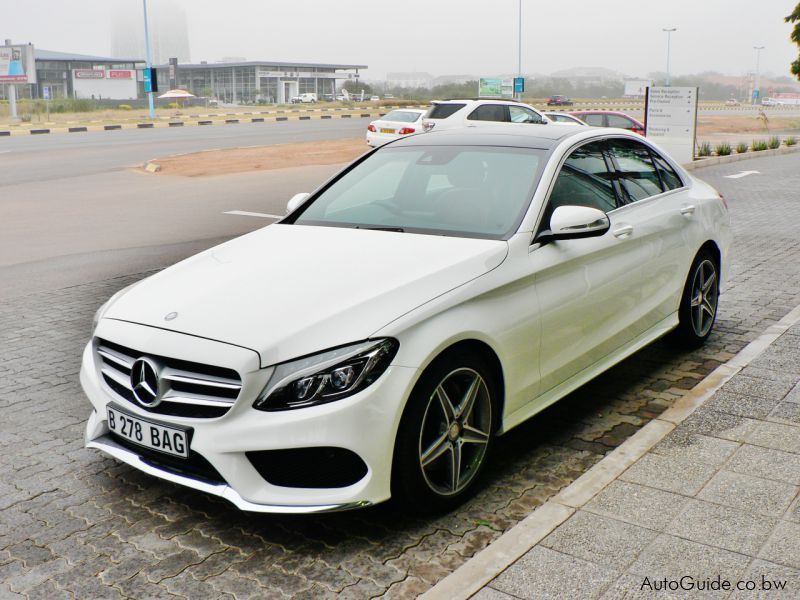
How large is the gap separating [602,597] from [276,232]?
105 inches

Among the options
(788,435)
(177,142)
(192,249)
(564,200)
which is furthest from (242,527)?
(177,142)

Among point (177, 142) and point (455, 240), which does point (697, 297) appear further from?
point (177, 142)

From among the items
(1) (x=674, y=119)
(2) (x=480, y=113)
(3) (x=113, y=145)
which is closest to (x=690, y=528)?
(2) (x=480, y=113)

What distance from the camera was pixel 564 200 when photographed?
4.62m

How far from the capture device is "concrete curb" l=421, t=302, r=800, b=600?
10.3 ft

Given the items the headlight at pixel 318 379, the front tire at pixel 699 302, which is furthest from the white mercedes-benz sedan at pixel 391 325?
the front tire at pixel 699 302

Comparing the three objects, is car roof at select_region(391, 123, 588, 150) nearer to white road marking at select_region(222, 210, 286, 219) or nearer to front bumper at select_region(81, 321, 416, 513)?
front bumper at select_region(81, 321, 416, 513)

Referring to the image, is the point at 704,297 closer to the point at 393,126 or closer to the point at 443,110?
the point at 443,110

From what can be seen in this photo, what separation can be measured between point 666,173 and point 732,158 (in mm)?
19661

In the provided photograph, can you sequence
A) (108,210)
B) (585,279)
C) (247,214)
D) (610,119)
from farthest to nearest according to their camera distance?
1. (610,119)
2. (108,210)
3. (247,214)
4. (585,279)

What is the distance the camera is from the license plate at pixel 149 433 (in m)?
3.44

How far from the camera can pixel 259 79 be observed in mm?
126188

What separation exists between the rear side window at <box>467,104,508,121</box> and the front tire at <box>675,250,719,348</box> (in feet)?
51.3

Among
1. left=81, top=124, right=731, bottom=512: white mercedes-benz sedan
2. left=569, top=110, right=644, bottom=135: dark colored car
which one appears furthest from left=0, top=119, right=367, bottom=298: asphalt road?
left=569, top=110, right=644, bottom=135: dark colored car
